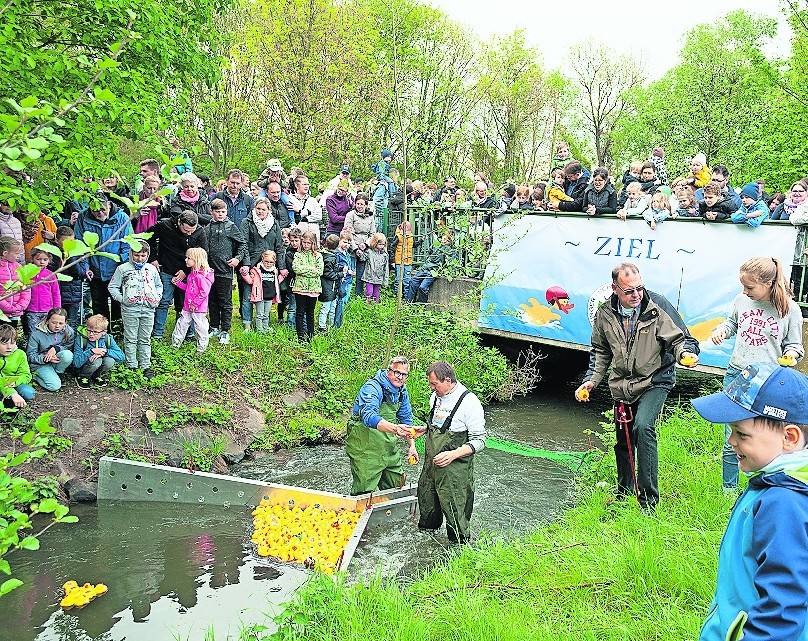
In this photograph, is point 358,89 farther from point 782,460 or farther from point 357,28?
point 782,460

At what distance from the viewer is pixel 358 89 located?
21.9m

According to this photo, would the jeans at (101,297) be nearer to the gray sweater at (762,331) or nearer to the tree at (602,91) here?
the gray sweater at (762,331)

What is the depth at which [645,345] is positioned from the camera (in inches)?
243

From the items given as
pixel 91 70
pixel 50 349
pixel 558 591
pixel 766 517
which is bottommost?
pixel 558 591

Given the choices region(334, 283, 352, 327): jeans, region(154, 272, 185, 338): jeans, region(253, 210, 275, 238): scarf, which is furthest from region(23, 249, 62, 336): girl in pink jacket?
region(334, 283, 352, 327): jeans

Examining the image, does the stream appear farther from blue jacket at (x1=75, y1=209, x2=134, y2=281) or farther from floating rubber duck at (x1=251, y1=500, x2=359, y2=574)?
blue jacket at (x1=75, y1=209, x2=134, y2=281)

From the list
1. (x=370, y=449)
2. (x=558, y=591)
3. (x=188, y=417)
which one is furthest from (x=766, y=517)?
(x=188, y=417)

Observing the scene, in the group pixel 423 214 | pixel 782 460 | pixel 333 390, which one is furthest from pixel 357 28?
pixel 782 460

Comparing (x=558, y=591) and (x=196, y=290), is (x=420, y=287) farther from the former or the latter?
(x=558, y=591)

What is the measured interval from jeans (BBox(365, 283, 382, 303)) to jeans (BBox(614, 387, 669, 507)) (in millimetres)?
8178

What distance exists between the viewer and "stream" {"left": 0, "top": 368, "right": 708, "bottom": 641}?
5613mm

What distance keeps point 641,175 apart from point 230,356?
24.5 ft

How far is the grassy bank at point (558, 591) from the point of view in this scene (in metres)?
4.72

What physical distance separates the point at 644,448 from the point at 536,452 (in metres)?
3.60
